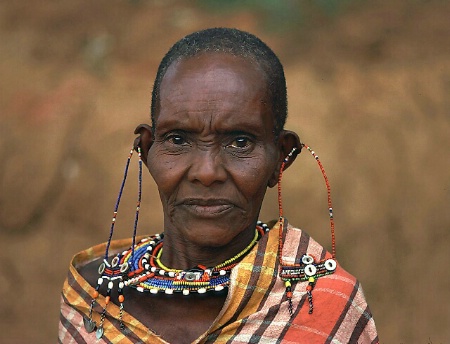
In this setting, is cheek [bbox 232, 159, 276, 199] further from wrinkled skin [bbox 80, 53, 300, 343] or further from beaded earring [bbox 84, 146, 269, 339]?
beaded earring [bbox 84, 146, 269, 339]

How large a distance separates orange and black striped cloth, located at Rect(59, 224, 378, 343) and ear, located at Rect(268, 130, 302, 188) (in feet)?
0.65

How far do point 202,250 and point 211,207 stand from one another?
0.25 m

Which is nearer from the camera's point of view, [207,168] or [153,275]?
[207,168]

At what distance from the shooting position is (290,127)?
19.8 feet

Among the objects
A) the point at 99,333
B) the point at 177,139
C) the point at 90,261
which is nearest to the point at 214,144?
the point at 177,139

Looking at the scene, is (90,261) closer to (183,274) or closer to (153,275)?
(153,275)

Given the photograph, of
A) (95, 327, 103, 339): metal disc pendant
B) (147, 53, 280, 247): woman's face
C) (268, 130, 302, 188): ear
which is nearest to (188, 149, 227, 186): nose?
(147, 53, 280, 247): woman's face

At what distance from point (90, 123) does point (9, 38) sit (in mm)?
882

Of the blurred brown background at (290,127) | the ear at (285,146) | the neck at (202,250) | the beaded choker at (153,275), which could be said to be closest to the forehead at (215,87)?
the ear at (285,146)

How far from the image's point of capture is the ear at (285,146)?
319 cm

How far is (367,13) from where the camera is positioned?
6.08 meters

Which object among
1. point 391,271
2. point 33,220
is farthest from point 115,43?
point 391,271

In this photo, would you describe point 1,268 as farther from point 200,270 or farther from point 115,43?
point 200,270

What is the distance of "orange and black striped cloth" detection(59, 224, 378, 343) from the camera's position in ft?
9.96
